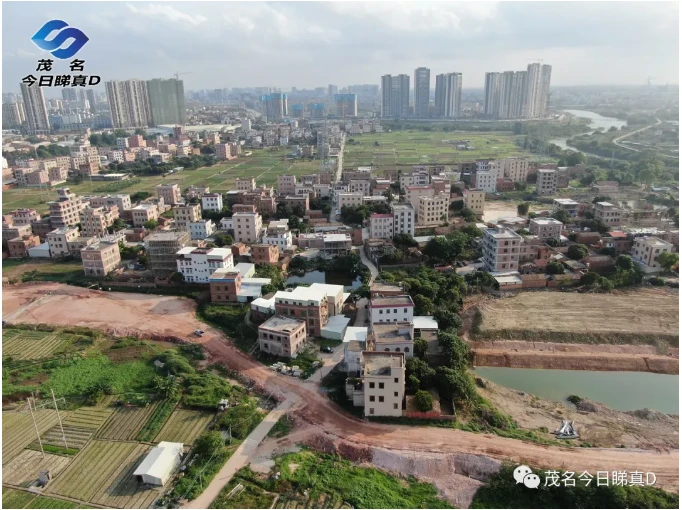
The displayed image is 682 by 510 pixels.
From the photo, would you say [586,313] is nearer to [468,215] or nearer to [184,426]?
[468,215]

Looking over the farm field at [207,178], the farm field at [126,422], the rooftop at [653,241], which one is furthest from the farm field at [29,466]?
the farm field at [207,178]

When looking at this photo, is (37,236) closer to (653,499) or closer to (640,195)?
(653,499)

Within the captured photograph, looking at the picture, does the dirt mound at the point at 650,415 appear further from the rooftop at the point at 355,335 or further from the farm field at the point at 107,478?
the farm field at the point at 107,478

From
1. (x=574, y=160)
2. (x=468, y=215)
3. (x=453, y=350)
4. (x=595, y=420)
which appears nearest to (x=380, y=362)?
(x=453, y=350)

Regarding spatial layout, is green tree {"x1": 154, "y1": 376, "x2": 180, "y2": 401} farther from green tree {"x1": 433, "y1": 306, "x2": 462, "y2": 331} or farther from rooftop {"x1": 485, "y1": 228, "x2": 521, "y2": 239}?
rooftop {"x1": 485, "y1": 228, "x2": 521, "y2": 239}

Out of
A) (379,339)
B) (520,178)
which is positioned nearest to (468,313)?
(379,339)

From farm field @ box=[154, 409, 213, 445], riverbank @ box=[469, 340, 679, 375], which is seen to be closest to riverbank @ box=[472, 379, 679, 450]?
riverbank @ box=[469, 340, 679, 375]

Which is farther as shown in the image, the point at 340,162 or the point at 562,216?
the point at 340,162
